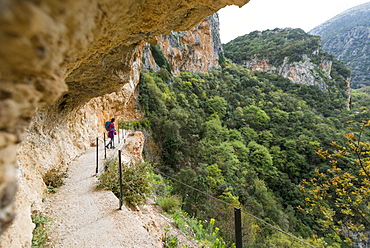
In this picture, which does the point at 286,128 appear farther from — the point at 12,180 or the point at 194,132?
the point at 12,180

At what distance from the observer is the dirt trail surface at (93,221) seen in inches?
110

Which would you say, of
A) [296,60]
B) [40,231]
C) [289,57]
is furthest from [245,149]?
[289,57]

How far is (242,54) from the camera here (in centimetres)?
6344

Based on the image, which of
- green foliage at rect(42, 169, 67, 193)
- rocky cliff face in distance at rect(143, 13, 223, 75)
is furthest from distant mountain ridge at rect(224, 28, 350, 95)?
green foliage at rect(42, 169, 67, 193)

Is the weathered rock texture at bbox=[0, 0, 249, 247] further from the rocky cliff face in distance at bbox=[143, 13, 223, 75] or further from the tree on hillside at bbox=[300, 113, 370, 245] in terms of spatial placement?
the rocky cliff face in distance at bbox=[143, 13, 223, 75]

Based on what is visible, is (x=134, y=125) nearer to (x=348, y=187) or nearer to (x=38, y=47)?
(x=348, y=187)

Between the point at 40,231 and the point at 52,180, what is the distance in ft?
5.86

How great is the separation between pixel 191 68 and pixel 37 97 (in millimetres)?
34523

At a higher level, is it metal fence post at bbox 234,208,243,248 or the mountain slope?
the mountain slope

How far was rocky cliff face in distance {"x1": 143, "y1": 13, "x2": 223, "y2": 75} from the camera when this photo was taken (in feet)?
75.8

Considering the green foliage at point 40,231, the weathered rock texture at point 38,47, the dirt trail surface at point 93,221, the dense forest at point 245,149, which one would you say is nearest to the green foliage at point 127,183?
the dirt trail surface at point 93,221

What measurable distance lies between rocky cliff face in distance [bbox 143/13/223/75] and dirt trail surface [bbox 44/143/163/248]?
63.2 feet

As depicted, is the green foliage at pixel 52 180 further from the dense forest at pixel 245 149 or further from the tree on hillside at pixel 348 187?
the tree on hillside at pixel 348 187

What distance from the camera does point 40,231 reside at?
8.82 feet
